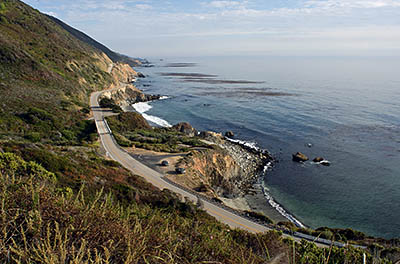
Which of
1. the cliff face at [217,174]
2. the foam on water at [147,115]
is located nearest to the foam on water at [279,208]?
the cliff face at [217,174]

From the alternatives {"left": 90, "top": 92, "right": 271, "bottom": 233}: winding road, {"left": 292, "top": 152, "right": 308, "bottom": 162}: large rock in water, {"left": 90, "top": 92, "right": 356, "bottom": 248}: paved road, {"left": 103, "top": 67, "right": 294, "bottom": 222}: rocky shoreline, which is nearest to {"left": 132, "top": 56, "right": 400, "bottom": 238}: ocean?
{"left": 292, "top": 152, "right": 308, "bottom": 162}: large rock in water

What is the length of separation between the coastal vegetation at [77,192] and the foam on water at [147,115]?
1156 cm

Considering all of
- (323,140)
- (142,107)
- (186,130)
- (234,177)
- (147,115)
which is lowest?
(234,177)

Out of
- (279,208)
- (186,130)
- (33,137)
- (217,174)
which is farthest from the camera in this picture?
(186,130)

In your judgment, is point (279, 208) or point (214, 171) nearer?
point (279, 208)

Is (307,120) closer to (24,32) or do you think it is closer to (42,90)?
(42,90)

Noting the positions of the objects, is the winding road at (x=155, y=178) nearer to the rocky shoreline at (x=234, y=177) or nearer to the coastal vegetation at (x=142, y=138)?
the coastal vegetation at (x=142, y=138)

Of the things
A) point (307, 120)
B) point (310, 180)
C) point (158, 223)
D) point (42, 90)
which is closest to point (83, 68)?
point (42, 90)

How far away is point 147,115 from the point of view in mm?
72938

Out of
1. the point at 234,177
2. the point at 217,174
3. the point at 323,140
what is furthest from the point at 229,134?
the point at 217,174

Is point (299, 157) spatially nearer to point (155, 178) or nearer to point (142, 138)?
point (142, 138)

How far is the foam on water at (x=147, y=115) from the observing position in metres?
64.8

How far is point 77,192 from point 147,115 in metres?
59.6

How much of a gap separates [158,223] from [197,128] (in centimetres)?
5378
